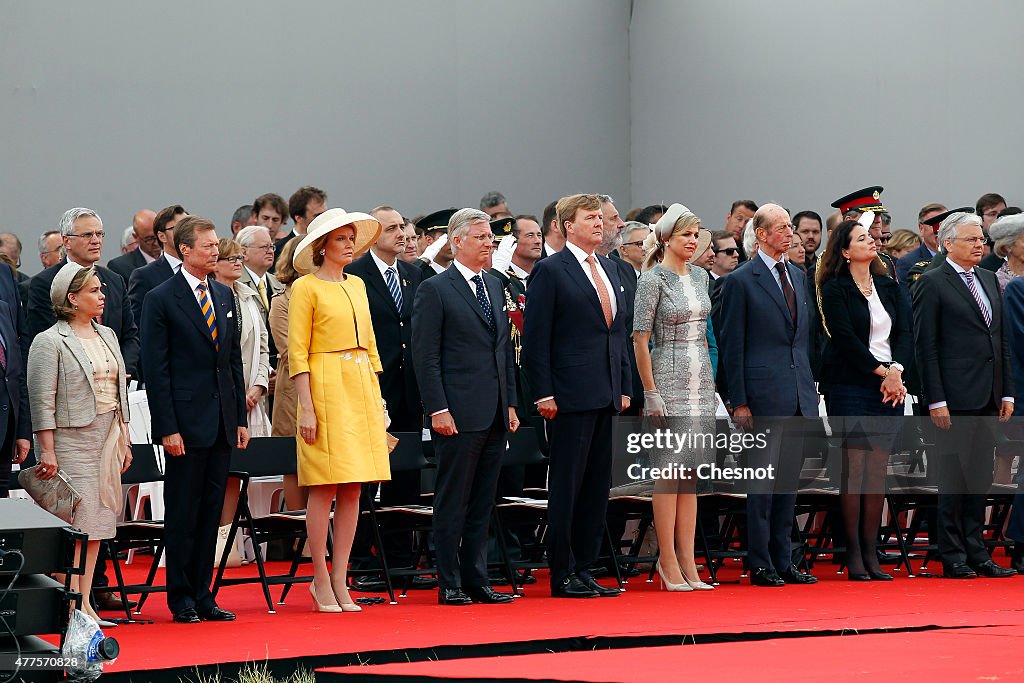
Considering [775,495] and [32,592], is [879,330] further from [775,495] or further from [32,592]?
[32,592]

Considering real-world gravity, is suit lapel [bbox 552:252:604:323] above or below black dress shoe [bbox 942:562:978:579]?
above

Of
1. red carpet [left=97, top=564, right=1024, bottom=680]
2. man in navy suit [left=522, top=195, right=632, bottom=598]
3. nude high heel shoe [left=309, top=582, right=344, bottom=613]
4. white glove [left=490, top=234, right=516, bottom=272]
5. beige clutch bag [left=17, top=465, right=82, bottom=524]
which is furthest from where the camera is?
white glove [left=490, top=234, right=516, bottom=272]

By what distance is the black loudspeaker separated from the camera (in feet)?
14.7

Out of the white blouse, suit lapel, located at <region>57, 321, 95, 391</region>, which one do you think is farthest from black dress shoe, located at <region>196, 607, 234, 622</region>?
the white blouse

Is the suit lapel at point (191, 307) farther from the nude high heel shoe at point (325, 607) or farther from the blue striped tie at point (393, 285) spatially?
the blue striped tie at point (393, 285)

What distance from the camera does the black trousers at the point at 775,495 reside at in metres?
8.80

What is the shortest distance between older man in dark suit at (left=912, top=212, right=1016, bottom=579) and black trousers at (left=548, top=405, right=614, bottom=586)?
6.62 feet

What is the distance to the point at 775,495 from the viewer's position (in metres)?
8.90

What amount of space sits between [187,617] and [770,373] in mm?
3294

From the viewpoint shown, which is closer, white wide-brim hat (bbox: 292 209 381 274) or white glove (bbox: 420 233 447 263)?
white wide-brim hat (bbox: 292 209 381 274)

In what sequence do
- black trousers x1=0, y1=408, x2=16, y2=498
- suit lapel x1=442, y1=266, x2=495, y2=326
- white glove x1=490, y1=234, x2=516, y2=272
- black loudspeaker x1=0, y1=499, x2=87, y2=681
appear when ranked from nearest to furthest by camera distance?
black loudspeaker x1=0, y1=499, x2=87, y2=681, black trousers x1=0, y1=408, x2=16, y2=498, suit lapel x1=442, y1=266, x2=495, y2=326, white glove x1=490, y1=234, x2=516, y2=272

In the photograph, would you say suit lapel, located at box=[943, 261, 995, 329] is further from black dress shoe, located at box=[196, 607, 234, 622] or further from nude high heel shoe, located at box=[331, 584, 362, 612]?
black dress shoe, located at box=[196, 607, 234, 622]

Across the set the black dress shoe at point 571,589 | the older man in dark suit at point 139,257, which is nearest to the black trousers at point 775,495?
the black dress shoe at point 571,589

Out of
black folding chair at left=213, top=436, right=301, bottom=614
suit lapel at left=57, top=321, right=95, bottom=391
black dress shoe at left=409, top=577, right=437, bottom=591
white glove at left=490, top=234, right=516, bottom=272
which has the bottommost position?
black dress shoe at left=409, top=577, right=437, bottom=591
